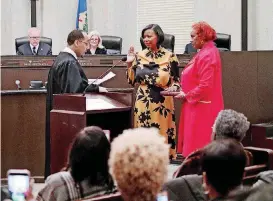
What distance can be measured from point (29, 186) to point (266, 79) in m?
5.34

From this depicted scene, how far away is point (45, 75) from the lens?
23.0ft

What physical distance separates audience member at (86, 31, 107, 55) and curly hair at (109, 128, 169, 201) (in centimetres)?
567

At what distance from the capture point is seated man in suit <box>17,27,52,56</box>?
7.78m

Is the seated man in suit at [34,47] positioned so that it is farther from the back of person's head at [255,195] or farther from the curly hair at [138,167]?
the back of person's head at [255,195]

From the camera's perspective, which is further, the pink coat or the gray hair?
the pink coat

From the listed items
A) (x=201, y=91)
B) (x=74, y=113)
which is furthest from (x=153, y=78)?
(x=74, y=113)

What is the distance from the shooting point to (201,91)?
492 centimetres

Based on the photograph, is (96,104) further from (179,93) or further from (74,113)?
(179,93)

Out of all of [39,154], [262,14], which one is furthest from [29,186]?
[262,14]

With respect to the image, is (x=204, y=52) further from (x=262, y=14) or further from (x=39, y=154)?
A: (x=262, y=14)

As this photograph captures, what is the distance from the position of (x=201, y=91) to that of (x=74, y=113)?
1.28m

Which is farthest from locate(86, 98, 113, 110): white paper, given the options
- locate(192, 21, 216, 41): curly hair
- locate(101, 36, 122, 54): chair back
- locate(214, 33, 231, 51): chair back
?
locate(101, 36, 122, 54): chair back

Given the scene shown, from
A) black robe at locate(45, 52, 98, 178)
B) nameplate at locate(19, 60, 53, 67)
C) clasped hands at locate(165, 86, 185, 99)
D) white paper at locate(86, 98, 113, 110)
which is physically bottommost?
white paper at locate(86, 98, 113, 110)

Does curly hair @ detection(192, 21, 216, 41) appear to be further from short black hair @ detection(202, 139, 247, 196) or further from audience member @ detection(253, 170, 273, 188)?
short black hair @ detection(202, 139, 247, 196)
